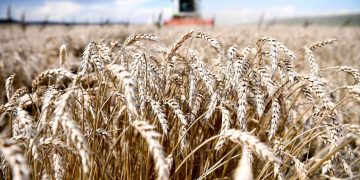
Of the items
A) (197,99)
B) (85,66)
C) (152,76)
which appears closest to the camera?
(85,66)

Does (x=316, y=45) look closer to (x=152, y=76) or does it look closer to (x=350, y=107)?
(x=152, y=76)

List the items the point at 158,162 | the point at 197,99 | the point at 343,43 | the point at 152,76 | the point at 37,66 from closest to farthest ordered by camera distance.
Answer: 1. the point at 158,162
2. the point at 152,76
3. the point at 197,99
4. the point at 37,66
5. the point at 343,43

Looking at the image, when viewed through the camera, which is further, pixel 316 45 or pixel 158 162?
pixel 316 45

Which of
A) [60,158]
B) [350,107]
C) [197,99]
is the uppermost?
[197,99]

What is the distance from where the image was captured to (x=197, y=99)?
1903mm

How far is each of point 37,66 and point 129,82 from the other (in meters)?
3.82

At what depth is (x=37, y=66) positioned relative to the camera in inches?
176

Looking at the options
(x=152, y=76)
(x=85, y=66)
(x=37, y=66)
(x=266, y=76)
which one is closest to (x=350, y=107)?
(x=266, y=76)

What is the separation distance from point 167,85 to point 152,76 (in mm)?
373

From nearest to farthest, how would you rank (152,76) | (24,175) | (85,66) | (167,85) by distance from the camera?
(24,175), (85,66), (152,76), (167,85)

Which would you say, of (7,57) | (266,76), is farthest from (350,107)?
(7,57)

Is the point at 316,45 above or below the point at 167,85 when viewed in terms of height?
above

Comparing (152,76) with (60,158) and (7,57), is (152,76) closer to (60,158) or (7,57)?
(60,158)

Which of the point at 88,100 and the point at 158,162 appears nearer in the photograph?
the point at 158,162
